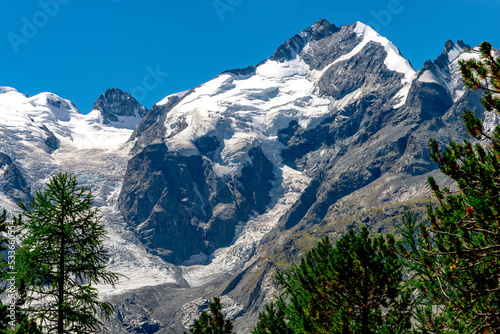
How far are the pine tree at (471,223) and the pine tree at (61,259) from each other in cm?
1201

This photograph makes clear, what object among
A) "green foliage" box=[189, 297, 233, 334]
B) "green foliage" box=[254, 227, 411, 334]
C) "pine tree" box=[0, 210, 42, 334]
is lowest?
"green foliage" box=[254, 227, 411, 334]

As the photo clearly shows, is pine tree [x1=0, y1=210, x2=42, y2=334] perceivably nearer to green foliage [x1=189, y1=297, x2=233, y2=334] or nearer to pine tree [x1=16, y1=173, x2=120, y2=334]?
pine tree [x1=16, y1=173, x2=120, y2=334]

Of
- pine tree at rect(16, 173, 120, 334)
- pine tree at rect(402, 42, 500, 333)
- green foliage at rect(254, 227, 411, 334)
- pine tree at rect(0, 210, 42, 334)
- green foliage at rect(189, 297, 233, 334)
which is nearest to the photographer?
pine tree at rect(402, 42, 500, 333)

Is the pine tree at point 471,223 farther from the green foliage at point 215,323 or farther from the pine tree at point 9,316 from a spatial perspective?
the green foliage at point 215,323

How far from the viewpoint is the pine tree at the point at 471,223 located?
12469 mm

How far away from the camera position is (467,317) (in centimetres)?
1483

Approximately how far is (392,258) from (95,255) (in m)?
12.1

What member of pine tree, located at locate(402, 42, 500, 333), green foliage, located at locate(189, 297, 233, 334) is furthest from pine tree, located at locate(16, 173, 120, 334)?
pine tree, located at locate(402, 42, 500, 333)

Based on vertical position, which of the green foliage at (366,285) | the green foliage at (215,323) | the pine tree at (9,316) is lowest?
the green foliage at (366,285)

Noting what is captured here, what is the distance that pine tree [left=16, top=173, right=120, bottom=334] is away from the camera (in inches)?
741

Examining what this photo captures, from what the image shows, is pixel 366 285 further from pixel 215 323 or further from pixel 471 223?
pixel 215 323

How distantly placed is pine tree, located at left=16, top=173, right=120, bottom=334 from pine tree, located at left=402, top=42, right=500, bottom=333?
39.4 ft

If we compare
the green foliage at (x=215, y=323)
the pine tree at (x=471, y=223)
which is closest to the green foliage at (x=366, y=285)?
the pine tree at (x=471, y=223)

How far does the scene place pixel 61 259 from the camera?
1975cm
